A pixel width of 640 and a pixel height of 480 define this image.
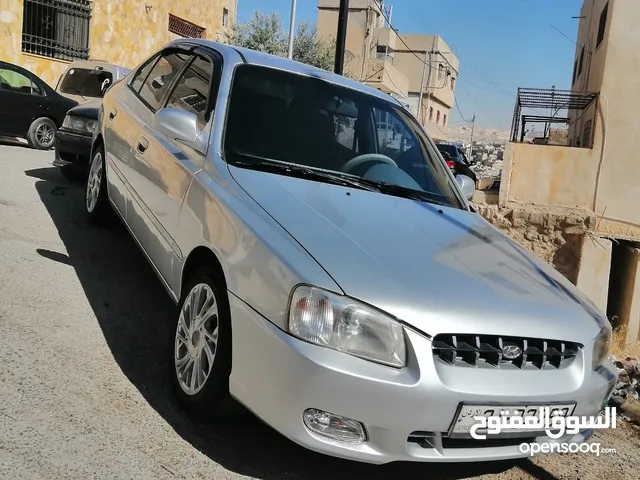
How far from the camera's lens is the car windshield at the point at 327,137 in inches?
141

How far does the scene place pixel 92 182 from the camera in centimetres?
577

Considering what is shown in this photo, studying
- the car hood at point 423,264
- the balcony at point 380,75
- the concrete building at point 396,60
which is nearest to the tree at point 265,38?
the concrete building at point 396,60

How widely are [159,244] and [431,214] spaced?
1531 mm

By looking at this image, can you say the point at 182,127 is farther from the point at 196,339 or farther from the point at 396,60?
the point at 396,60

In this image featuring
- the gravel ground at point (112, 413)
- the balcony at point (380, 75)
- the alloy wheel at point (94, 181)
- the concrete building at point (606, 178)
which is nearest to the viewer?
the gravel ground at point (112, 413)

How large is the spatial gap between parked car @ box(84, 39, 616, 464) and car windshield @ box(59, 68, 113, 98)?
8282 mm

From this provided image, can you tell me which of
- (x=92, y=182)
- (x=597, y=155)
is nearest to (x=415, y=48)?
(x=597, y=155)

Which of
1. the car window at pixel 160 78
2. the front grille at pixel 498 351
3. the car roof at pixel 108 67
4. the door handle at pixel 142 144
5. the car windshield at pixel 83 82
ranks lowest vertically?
the front grille at pixel 498 351

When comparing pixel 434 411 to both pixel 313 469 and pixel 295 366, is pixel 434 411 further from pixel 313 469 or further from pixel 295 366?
pixel 313 469

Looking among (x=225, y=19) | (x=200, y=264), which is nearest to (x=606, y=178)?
(x=200, y=264)

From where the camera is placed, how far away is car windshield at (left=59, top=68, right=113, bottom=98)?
1163cm

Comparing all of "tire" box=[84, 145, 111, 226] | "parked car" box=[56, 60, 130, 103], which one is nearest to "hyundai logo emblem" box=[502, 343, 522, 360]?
"tire" box=[84, 145, 111, 226]

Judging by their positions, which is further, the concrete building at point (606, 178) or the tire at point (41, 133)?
the concrete building at point (606, 178)

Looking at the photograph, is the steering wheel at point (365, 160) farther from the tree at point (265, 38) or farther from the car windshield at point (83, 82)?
the tree at point (265, 38)
